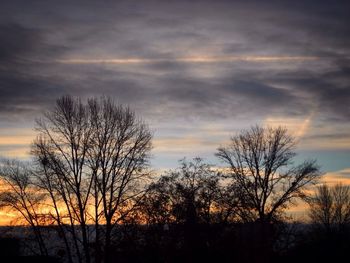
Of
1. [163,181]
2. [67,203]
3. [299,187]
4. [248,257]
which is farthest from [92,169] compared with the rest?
[299,187]

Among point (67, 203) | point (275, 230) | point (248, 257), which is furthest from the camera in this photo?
point (275, 230)

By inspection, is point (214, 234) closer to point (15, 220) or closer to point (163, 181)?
Answer: point (163, 181)

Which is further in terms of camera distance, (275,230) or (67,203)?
(275,230)

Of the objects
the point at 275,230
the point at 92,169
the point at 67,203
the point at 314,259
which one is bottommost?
A: the point at 314,259

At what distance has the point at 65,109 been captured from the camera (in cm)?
3950

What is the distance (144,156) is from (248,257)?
1207 cm

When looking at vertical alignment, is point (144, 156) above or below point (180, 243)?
above

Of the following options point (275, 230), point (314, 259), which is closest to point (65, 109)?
point (275, 230)

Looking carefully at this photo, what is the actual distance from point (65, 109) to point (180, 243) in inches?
587

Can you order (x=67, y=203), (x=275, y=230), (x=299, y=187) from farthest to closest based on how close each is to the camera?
(x=299, y=187) → (x=275, y=230) → (x=67, y=203)

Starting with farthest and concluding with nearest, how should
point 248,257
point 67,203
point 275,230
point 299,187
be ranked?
1. point 299,187
2. point 275,230
3. point 67,203
4. point 248,257

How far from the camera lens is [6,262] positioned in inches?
1957

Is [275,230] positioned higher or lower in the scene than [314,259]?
Answer: higher

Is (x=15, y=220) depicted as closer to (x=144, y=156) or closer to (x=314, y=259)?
(x=144, y=156)
